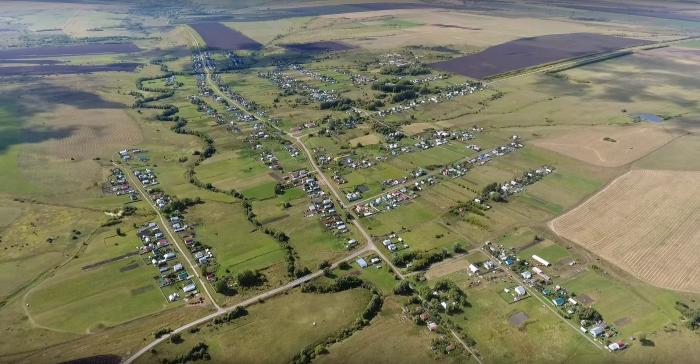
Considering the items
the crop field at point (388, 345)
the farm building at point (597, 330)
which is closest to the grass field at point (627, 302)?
the farm building at point (597, 330)

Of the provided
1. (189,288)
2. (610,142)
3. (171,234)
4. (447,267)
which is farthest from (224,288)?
(610,142)

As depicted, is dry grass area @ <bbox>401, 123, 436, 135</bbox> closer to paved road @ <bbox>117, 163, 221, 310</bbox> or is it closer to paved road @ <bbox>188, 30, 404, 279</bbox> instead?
paved road @ <bbox>188, 30, 404, 279</bbox>

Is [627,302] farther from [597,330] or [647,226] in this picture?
[647,226]

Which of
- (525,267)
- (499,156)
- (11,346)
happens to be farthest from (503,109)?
(11,346)

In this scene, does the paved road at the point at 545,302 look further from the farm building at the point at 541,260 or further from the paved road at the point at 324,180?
the paved road at the point at 324,180

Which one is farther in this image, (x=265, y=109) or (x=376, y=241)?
(x=265, y=109)

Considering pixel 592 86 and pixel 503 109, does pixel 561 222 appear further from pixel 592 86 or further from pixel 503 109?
pixel 592 86
